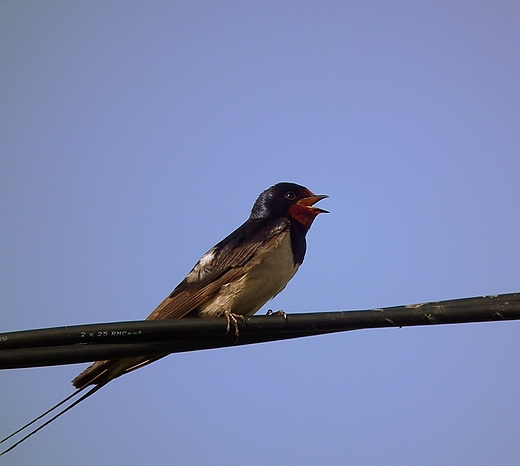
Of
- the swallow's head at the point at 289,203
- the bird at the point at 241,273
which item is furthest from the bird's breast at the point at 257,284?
the swallow's head at the point at 289,203

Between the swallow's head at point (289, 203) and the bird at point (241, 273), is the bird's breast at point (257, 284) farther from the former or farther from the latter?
the swallow's head at point (289, 203)

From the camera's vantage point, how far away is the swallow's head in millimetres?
6047

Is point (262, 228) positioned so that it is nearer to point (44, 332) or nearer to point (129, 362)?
point (129, 362)

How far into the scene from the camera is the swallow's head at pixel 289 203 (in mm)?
6047

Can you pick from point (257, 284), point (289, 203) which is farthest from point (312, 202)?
point (257, 284)

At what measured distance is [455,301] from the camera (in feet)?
10.5

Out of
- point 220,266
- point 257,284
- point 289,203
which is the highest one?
point 289,203

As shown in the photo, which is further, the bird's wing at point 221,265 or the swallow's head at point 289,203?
the swallow's head at point 289,203

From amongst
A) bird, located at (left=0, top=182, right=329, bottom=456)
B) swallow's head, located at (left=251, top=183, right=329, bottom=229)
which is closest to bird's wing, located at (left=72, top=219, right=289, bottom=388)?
bird, located at (left=0, top=182, right=329, bottom=456)

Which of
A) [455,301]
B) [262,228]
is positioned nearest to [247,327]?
[455,301]

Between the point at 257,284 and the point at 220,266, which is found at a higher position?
the point at 220,266

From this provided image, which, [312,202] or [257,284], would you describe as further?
[312,202]

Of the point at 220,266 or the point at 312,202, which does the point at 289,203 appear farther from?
the point at 220,266

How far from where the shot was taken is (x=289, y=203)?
20.5ft
